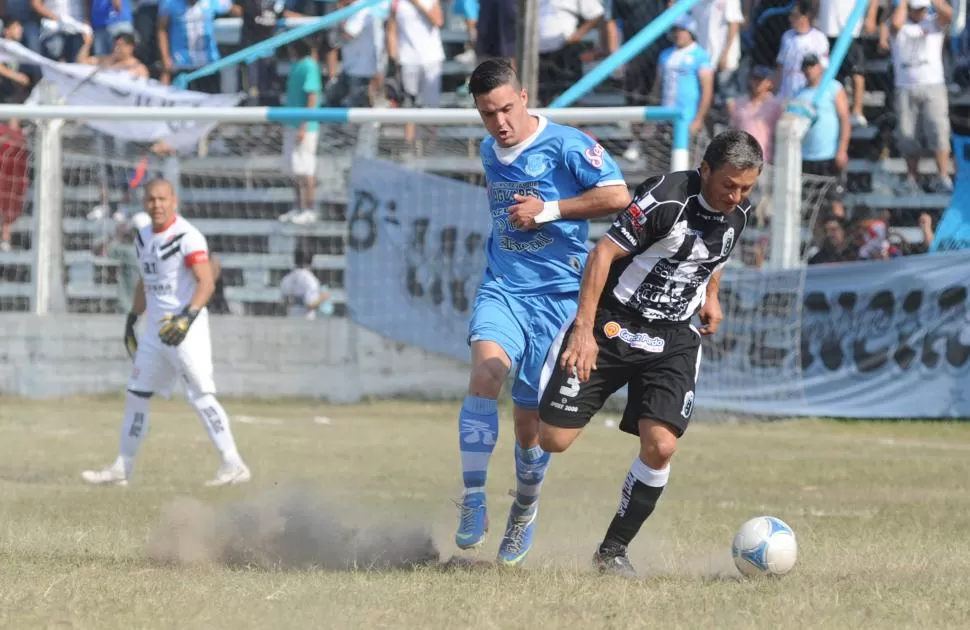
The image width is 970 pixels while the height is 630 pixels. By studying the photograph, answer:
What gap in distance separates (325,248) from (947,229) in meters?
7.08

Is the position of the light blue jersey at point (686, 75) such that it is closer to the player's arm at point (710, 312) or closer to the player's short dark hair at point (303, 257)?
the player's short dark hair at point (303, 257)

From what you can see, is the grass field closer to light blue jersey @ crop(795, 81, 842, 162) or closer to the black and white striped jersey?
the black and white striped jersey

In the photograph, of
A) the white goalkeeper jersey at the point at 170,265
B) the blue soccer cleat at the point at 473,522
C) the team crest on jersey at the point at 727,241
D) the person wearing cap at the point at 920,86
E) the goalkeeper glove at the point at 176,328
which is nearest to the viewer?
the team crest on jersey at the point at 727,241

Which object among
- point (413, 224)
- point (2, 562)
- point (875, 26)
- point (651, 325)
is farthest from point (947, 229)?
point (2, 562)

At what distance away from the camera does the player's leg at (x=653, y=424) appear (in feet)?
21.4

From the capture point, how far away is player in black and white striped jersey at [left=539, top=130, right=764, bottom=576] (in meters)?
6.32

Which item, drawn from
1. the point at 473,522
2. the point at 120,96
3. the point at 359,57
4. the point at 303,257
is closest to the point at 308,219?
the point at 303,257

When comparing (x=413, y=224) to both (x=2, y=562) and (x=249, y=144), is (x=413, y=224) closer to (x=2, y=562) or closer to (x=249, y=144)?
(x=249, y=144)

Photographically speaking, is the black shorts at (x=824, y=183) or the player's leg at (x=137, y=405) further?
the black shorts at (x=824, y=183)

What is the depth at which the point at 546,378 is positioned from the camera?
21.7 ft

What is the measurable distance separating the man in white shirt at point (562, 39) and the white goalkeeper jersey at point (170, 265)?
26.8 ft

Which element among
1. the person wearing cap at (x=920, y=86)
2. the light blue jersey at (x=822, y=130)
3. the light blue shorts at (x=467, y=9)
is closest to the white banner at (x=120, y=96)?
the light blue shorts at (x=467, y=9)

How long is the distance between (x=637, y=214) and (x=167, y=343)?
5.34 meters

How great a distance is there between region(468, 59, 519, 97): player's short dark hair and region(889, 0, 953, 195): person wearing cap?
996 centimetres
